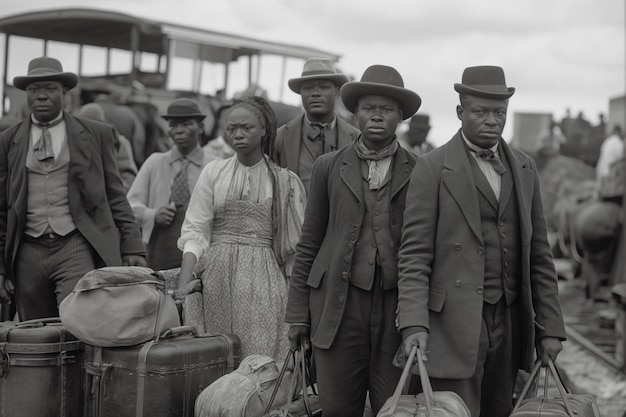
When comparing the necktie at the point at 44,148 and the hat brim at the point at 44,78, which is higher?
the hat brim at the point at 44,78

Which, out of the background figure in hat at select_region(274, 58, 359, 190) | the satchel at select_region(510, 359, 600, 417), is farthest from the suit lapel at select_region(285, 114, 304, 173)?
the satchel at select_region(510, 359, 600, 417)

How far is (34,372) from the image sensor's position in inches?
209

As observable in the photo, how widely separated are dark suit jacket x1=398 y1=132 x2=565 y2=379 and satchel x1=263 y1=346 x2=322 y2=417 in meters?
0.64

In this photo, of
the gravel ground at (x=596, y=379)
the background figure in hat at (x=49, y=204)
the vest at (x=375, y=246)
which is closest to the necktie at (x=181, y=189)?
the background figure in hat at (x=49, y=204)

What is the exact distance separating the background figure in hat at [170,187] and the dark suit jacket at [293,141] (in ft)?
3.81

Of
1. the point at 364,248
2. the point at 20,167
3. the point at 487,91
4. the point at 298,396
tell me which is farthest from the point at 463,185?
the point at 20,167

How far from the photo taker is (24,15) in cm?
1792

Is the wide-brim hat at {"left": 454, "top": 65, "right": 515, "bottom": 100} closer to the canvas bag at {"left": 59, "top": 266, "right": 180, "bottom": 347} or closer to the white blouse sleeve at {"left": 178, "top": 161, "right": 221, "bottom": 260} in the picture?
the white blouse sleeve at {"left": 178, "top": 161, "right": 221, "bottom": 260}

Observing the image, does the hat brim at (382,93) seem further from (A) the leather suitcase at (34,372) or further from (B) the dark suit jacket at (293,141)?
(A) the leather suitcase at (34,372)

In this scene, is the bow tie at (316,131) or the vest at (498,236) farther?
the bow tie at (316,131)

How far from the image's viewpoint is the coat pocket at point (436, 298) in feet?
15.4

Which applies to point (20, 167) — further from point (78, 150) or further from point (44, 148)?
point (78, 150)

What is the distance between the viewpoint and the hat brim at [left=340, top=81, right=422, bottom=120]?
4.96 metres

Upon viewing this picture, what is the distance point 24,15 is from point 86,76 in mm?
1630
